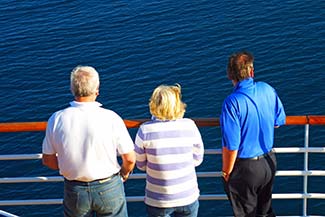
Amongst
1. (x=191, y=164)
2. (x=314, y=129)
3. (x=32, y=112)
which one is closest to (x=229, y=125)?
(x=191, y=164)

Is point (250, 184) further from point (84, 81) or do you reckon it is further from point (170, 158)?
point (84, 81)

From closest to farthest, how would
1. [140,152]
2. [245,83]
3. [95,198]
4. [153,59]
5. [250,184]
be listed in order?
[95,198] < [140,152] < [245,83] < [250,184] < [153,59]

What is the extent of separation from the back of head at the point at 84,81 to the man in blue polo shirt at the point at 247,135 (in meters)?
1.06

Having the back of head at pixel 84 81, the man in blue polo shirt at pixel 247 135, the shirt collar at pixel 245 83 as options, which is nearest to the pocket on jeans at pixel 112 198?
the back of head at pixel 84 81

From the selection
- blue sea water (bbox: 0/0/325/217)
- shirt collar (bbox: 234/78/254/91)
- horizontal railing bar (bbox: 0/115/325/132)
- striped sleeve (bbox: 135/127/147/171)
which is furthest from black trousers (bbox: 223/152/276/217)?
blue sea water (bbox: 0/0/325/217)

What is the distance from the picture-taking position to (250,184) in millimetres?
6047

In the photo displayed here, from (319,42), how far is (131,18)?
6.80 metres

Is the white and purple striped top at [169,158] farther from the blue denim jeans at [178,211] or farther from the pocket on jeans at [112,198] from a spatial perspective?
the pocket on jeans at [112,198]

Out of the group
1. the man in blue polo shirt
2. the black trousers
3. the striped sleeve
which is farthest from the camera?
the black trousers

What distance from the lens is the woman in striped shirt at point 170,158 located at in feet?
18.4

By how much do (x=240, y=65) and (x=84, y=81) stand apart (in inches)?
47.5

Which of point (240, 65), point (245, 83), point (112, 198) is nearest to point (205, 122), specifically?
point (245, 83)

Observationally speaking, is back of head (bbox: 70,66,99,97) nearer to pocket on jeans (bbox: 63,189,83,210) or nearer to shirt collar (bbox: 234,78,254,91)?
pocket on jeans (bbox: 63,189,83,210)

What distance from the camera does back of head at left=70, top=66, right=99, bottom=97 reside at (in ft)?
17.3
